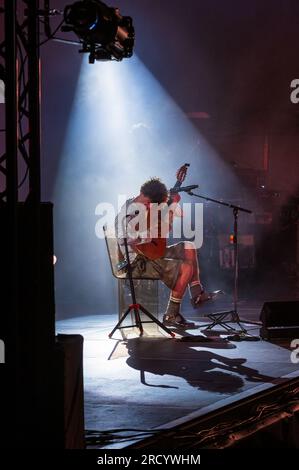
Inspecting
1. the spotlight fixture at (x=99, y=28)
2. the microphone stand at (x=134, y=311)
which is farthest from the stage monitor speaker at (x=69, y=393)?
the microphone stand at (x=134, y=311)

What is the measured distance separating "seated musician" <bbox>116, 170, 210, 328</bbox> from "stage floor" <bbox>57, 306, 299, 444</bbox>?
1.26ft

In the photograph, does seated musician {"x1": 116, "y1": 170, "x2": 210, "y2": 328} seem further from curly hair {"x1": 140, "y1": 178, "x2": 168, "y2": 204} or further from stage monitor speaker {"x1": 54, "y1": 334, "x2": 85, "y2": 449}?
stage monitor speaker {"x1": 54, "y1": 334, "x2": 85, "y2": 449}

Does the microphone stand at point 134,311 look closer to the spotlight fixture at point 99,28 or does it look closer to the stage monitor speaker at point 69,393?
the spotlight fixture at point 99,28

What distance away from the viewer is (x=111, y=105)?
10984 millimetres

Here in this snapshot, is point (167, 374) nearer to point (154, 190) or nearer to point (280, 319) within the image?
point (280, 319)

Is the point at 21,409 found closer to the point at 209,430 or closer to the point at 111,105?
the point at 209,430

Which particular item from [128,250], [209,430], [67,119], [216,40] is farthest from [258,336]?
[216,40]

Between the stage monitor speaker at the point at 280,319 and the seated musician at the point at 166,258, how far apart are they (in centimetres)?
96

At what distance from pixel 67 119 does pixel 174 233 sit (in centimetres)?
261

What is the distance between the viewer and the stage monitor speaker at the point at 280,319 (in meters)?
6.14

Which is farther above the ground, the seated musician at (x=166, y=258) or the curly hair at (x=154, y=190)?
the curly hair at (x=154, y=190)

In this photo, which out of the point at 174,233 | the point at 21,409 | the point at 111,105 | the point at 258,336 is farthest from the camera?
Answer: the point at 111,105

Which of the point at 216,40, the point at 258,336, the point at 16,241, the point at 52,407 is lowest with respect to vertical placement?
the point at 258,336

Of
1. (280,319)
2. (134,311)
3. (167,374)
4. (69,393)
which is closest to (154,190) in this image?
(134,311)
